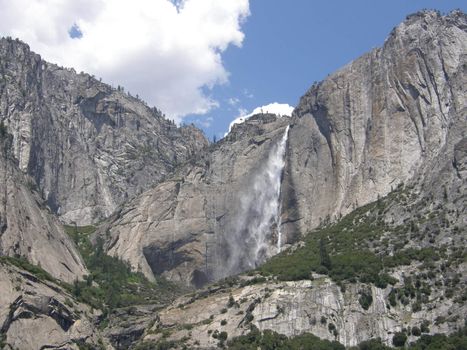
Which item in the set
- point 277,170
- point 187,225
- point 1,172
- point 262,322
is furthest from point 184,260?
point 262,322

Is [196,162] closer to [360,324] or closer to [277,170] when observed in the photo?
[277,170]

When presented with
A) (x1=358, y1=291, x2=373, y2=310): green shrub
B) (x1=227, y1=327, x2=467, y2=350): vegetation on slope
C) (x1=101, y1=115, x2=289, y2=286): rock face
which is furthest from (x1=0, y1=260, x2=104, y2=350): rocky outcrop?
(x1=101, y1=115, x2=289, y2=286): rock face

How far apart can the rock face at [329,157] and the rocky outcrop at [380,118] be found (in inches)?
8.1

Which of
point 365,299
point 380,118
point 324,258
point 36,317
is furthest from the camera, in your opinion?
point 380,118

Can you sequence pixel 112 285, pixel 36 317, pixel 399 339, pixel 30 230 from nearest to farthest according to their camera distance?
pixel 399 339, pixel 36 317, pixel 30 230, pixel 112 285

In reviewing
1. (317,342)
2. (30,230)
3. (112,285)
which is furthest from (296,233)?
(317,342)

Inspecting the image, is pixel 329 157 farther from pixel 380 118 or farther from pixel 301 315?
pixel 301 315

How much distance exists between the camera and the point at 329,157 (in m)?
158

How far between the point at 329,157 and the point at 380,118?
13.9 meters

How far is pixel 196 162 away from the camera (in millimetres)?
183750

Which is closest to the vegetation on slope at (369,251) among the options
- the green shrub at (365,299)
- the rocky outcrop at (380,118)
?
the green shrub at (365,299)

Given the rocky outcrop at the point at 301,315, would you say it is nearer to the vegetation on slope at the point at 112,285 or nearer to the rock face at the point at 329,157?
the vegetation on slope at the point at 112,285

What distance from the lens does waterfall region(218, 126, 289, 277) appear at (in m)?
159

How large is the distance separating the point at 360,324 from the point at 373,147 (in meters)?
54.7
